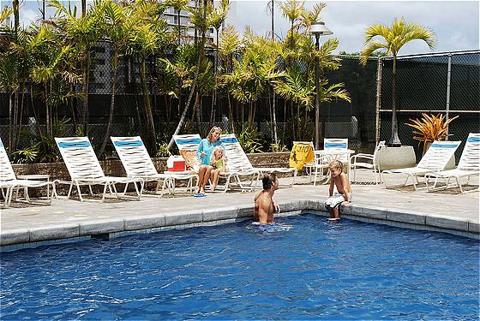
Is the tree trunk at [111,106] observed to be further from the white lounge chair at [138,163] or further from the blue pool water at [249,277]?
the blue pool water at [249,277]

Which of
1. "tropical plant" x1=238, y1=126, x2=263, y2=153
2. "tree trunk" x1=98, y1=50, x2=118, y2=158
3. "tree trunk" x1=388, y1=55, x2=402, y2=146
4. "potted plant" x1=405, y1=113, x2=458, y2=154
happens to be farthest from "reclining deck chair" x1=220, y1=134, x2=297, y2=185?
"potted plant" x1=405, y1=113, x2=458, y2=154

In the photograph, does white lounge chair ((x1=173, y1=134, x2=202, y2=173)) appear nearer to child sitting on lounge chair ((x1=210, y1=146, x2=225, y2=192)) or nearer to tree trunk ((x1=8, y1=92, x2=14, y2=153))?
child sitting on lounge chair ((x1=210, y1=146, x2=225, y2=192))

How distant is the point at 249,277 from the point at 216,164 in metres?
4.72

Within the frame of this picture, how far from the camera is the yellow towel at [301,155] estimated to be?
12.2 metres

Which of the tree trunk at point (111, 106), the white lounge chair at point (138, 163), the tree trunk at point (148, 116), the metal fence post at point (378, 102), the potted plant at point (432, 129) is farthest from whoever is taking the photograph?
the metal fence post at point (378, 102)

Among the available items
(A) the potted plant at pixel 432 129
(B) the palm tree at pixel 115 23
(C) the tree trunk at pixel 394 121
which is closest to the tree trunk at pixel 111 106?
(B) the palm tree at pixel 115 23

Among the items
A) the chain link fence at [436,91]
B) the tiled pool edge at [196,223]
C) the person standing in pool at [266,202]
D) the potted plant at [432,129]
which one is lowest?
the tiled pool edge at [196,223]

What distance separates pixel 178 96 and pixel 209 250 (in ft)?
18.2

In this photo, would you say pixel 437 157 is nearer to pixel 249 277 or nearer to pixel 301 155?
pixel 301 155

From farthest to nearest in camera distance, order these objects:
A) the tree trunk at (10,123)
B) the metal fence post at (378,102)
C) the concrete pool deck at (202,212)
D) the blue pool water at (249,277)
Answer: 1. the metal fence post at (378,102)
2. the tree trunk at (10,123)
3. the concrete pool deck at (202,212)
4. the blue pool water at (249,277)

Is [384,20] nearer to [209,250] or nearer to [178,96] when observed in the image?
[178,96]

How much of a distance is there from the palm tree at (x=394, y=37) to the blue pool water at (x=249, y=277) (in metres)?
6.05

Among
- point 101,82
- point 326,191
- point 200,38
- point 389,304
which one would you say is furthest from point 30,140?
point 389,304

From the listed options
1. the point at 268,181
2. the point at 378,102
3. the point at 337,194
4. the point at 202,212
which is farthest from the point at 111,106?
the point at 378,102
